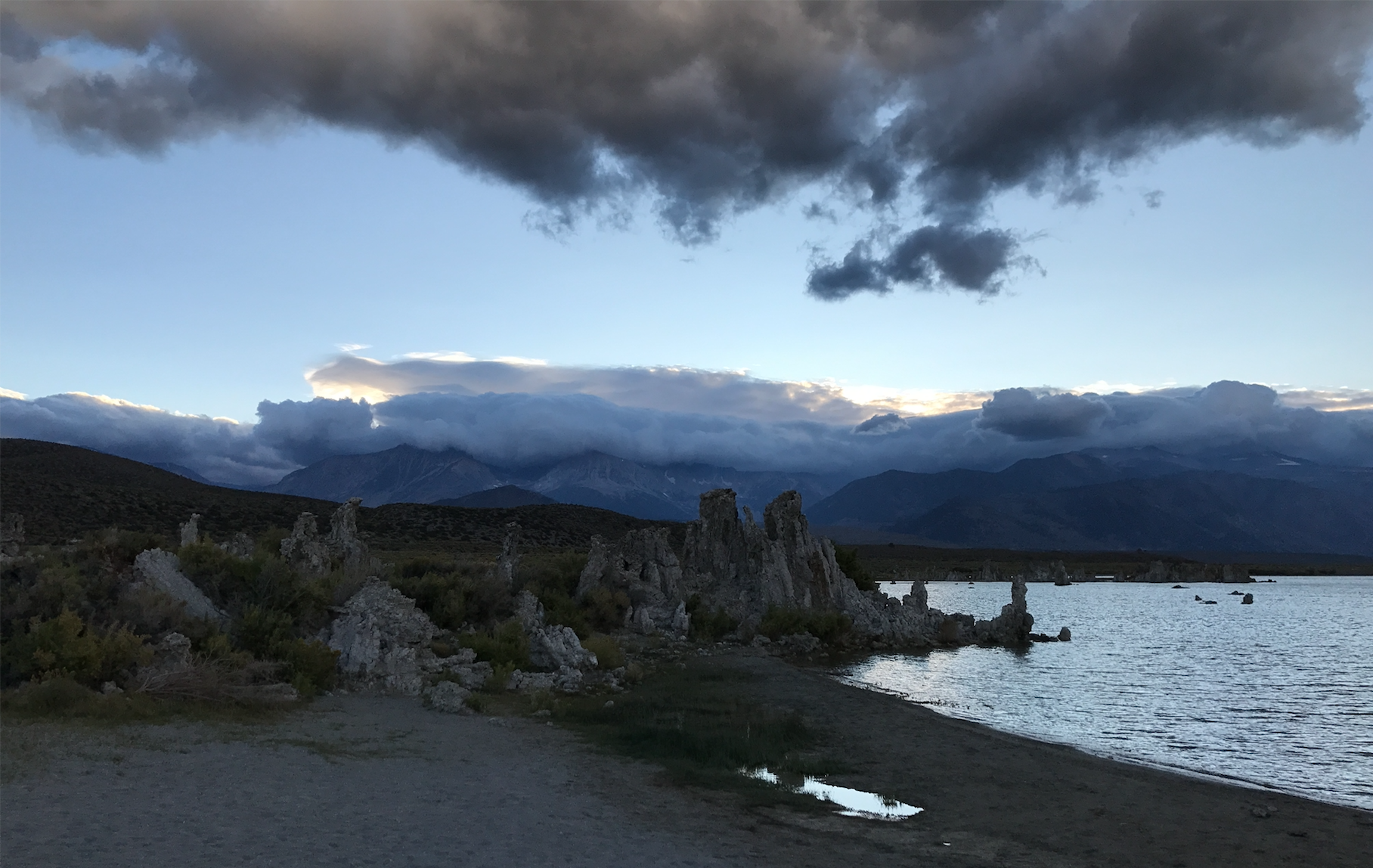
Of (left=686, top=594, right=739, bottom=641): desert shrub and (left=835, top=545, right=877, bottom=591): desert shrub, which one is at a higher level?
(left=835, top=545, right=877, bottom=591): desert shrub

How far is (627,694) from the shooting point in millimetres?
29156

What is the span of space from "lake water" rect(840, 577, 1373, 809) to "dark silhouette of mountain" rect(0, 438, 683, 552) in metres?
51.9

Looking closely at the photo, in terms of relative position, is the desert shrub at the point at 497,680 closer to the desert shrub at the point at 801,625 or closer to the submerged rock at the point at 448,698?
the submerged rock at the point at 448,698

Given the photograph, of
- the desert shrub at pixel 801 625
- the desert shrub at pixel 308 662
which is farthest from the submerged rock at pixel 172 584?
the desert shrub at pixel 801 625

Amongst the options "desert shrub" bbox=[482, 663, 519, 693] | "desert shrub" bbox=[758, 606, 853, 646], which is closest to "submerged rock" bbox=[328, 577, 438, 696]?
"desert shrub" bbox=[482, 663, 519, 693]

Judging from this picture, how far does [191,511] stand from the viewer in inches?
3506

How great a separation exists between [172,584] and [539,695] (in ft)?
38.3

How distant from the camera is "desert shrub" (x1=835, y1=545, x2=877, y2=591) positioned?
222 ft

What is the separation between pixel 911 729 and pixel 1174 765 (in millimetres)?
6690

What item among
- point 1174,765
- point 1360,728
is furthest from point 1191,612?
point 1174,765

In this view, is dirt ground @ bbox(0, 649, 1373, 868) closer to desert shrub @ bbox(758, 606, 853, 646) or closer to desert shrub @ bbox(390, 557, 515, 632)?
desert shrub @ bbox(390, 557, 515, 632)

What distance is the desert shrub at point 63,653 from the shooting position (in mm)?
19422

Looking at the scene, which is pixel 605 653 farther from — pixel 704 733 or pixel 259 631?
pixel 259 631

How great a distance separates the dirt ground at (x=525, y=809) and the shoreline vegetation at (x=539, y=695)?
13 centimetres
